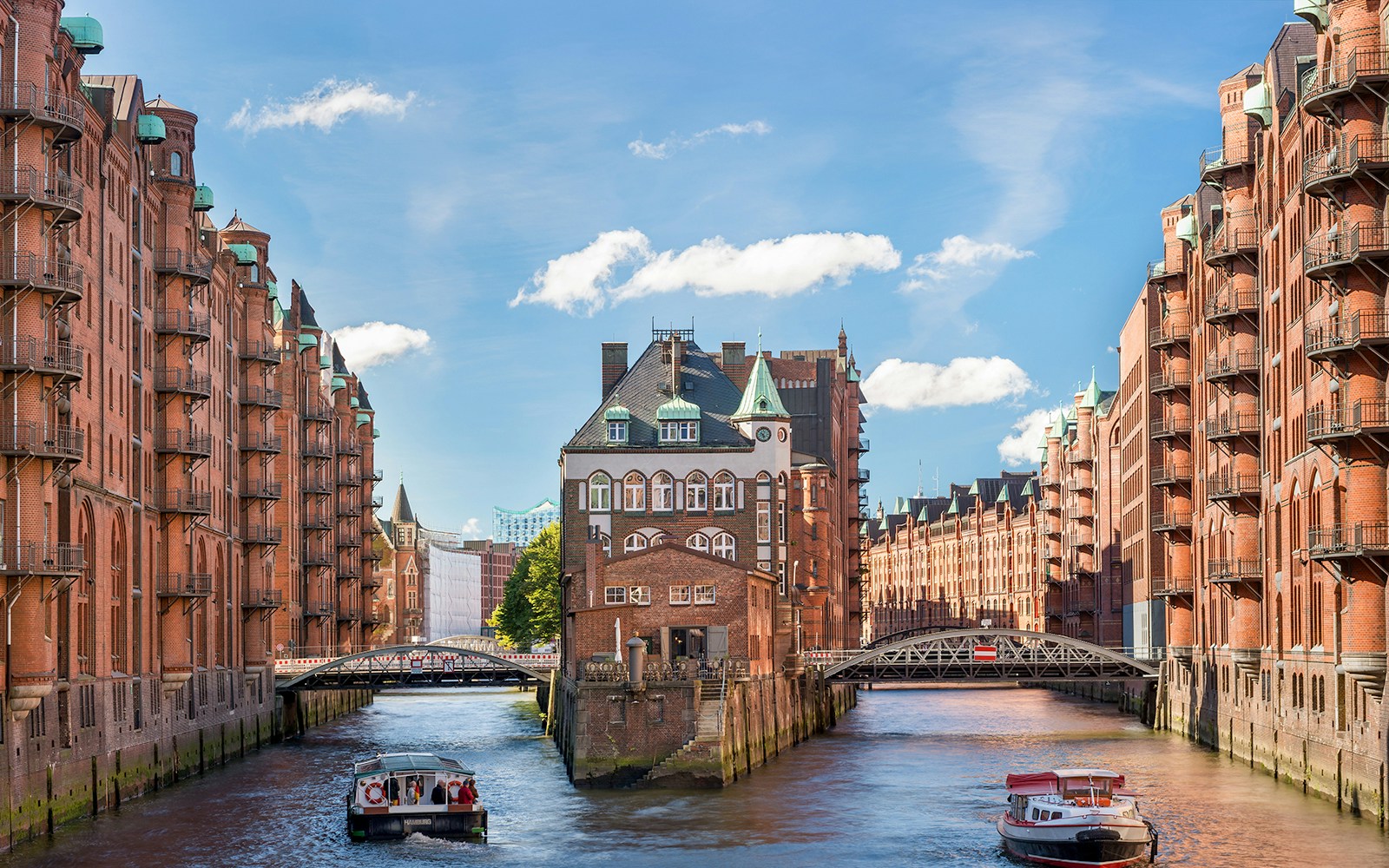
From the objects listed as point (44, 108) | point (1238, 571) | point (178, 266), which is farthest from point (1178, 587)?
point (44, 108)

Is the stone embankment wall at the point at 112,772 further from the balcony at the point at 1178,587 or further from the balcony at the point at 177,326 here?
the balcony at the point at 1178,587

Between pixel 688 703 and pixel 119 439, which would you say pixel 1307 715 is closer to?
pixel 688 703

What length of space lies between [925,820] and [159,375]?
37.4 m

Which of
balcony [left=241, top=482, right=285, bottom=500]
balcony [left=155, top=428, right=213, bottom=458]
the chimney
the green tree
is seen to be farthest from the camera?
the green tree

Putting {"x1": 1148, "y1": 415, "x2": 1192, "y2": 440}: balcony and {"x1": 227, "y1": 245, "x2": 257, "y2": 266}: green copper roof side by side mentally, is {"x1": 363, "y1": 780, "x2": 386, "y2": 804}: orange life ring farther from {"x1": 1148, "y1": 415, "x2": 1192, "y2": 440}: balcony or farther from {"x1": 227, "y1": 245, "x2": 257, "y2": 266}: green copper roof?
{"x1": 1148, "y1": 415, "x2": 1192, "y2": 440}: balcony

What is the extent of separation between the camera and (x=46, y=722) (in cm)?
5759

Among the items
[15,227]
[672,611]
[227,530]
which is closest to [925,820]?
[672,611]

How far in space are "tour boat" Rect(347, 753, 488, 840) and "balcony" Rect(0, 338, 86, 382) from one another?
1673 cm

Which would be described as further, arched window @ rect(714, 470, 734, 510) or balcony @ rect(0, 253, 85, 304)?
arched window @ rect(714, 470, 734, 510)

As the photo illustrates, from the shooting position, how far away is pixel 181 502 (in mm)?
80438

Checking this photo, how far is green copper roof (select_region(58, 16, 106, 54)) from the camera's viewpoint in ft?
218

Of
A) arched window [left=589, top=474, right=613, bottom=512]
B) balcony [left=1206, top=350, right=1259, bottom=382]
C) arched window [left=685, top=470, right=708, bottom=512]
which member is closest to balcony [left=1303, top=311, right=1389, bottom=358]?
balcony [left=1206, top=350, right=1259, bottom=382]

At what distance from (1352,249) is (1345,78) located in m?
5.30

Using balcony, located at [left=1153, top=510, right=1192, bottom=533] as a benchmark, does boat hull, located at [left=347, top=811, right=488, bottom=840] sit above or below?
below
